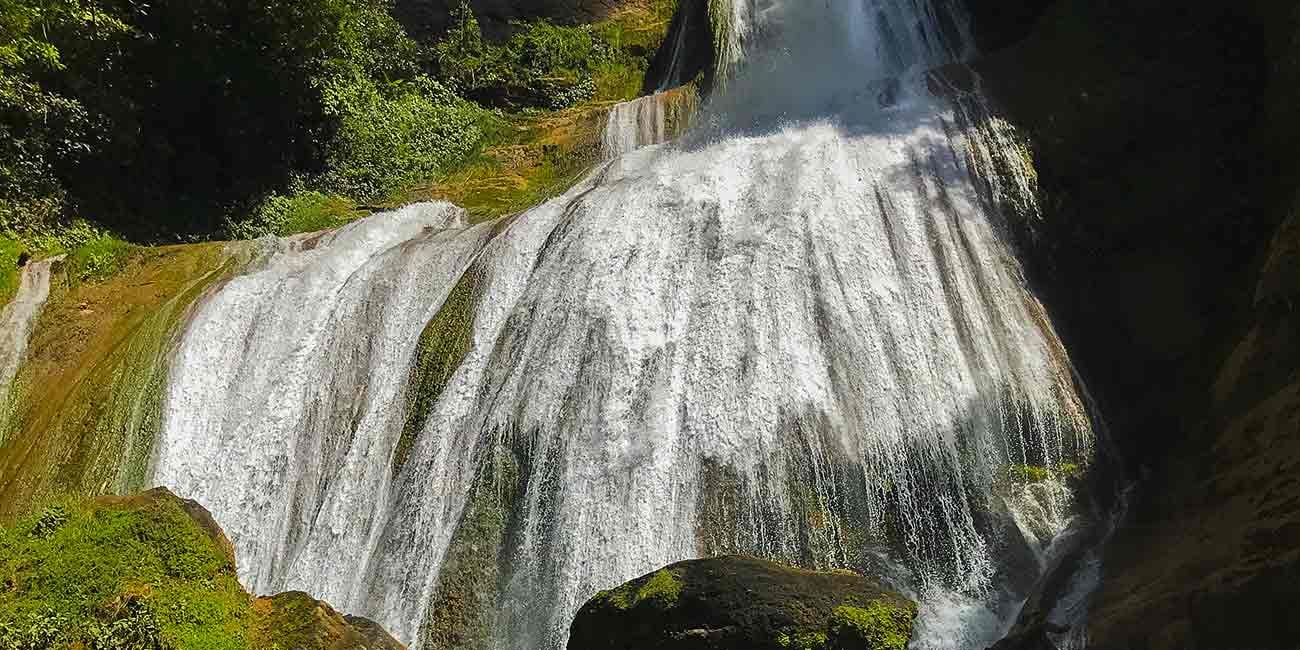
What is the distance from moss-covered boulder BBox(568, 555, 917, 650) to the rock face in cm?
110

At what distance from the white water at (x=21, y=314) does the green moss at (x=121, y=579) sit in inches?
213

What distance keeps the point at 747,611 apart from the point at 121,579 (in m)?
3.93

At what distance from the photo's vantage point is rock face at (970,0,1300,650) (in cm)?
527

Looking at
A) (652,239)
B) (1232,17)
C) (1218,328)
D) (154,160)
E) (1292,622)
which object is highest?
(154,160)

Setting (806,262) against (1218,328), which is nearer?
(1218,328)

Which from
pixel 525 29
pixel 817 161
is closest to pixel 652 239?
pixel 817 161

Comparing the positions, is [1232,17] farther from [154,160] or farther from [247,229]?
[154,160]

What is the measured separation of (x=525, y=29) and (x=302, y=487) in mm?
14491

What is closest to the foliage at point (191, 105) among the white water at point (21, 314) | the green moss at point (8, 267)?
the green moss at point (8, 267)

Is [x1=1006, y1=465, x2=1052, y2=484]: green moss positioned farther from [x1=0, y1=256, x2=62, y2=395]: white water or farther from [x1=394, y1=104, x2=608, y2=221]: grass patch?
[x1=0, y1=256, x2=62, y2=395]: white water

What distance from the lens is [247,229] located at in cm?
1534

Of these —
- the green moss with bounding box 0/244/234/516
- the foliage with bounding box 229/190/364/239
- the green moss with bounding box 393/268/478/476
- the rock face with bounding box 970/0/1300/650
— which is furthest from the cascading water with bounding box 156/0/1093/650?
the foliage with bounding box 229/190/364/239

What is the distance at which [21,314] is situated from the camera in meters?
10.7

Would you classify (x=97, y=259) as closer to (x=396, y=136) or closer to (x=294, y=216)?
(x=294, y=216)
